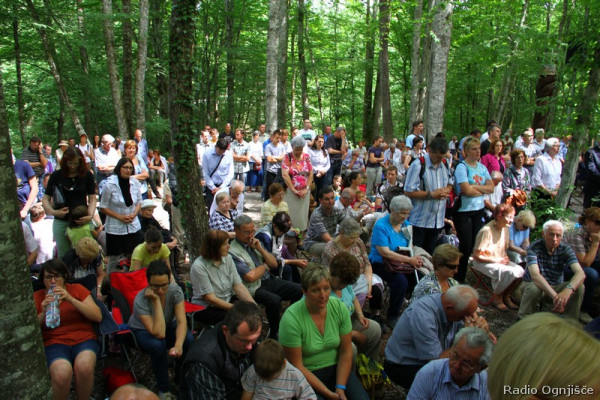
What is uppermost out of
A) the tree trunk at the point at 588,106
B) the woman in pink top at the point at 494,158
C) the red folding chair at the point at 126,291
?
the tree trunk at the point at 588,106

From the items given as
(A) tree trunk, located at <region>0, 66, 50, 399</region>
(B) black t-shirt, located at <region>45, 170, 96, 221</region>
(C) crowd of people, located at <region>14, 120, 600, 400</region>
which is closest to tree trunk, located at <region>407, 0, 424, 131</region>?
(C) crowd of people, located at <region>14, 120, 600, 400</region>

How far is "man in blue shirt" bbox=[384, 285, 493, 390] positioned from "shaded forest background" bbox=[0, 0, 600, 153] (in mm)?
3556

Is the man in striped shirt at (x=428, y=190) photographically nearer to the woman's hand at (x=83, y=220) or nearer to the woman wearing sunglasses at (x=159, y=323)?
the woman wearing sunglasses at (x=159, y=323)

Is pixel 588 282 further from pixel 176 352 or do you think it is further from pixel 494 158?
pixel 176 352

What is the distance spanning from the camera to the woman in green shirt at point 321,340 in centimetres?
311

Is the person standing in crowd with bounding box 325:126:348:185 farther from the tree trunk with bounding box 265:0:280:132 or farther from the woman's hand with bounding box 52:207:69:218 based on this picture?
the woman's hand with bounding box 52:207:69:218

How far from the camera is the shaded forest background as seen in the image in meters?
9.94

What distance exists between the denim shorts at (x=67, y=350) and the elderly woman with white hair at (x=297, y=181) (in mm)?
4165

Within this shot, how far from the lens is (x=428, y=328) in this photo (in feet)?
10.2

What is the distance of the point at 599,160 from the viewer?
24.1 feet

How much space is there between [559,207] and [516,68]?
7.91 metres

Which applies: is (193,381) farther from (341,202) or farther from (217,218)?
(341,202)

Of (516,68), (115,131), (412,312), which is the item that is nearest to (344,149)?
(516,68)

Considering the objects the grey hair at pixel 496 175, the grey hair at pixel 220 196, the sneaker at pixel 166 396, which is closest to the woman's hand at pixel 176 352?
the sneaker at pixel 166 396
